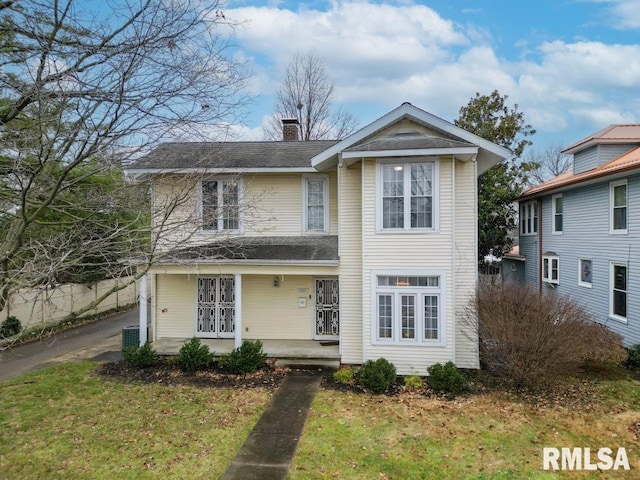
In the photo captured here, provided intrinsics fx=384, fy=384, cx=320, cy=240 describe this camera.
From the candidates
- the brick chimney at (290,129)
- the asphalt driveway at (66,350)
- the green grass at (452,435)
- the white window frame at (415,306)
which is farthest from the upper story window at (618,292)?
the asphalt driveway at (66,350)

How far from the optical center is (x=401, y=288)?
33.6 feet

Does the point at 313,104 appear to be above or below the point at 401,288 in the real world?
above

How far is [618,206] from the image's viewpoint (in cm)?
1279

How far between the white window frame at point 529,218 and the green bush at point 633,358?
904cm

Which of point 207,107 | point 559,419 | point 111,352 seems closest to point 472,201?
point 559,419

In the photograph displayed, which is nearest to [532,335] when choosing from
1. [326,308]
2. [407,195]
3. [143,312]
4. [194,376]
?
[407,195]

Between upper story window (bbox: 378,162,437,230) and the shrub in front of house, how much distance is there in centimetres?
257

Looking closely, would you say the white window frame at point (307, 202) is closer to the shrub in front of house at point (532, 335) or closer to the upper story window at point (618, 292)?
the shrub in front of house at point (532, 335)

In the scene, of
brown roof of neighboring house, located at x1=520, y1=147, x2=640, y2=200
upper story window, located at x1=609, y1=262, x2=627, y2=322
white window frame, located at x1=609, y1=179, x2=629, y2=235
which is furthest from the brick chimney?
upper story window, located at x1=609, y1=262, x2=627, y2=322

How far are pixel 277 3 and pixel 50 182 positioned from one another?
5.52 m

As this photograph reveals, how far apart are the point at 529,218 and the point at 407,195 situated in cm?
1322

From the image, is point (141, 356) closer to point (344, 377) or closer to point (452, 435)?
point (344, 377)

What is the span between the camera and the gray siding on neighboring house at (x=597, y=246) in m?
11.9

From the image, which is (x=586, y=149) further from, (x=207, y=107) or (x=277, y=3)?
(x=207, y=107)
